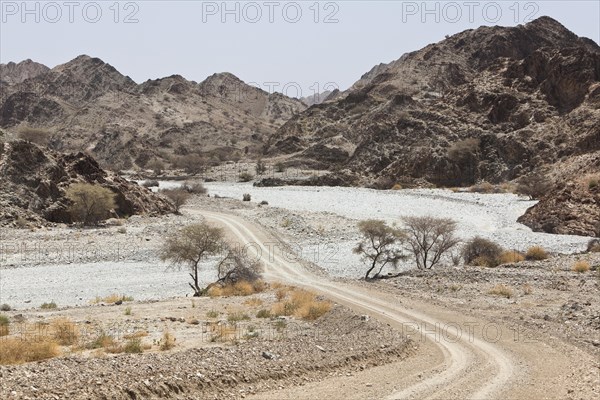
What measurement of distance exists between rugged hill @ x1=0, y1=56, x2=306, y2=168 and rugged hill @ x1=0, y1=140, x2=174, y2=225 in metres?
72.7

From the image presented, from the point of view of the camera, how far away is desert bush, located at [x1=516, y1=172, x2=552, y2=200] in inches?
2020

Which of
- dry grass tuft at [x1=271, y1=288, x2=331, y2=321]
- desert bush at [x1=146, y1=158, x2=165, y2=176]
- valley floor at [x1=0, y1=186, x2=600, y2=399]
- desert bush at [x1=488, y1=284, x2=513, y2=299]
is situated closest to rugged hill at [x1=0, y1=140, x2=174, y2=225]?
valley floor at [x1=0, y1=186, x2=600, y2=399]

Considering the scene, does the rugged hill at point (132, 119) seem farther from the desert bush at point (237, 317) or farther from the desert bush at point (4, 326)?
the desert bush at point (4, 326)

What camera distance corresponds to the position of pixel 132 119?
159750 mm

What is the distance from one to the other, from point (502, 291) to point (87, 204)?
3240 cm

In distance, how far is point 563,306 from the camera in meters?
16.7

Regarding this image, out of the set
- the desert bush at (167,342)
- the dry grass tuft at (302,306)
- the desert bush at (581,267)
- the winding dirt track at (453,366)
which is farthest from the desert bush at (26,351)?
the desert bush at (581,267)

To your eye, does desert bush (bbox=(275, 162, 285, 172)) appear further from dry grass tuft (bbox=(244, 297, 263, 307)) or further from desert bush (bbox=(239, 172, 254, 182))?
dry grass tuft (bbox=(244, 297, 263, 307))

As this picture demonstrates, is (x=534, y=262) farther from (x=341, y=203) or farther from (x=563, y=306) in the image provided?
(x=341, y=203)

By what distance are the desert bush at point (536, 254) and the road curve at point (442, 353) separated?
10363 millimetres

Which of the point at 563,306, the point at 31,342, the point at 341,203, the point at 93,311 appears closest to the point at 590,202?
the point at 563,306

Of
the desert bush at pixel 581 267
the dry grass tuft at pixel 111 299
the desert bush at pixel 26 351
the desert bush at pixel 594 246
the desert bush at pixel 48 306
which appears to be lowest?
the dry grass tuft at pixel 111 299

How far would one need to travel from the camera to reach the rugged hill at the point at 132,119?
131m

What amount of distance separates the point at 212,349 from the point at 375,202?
149ft
